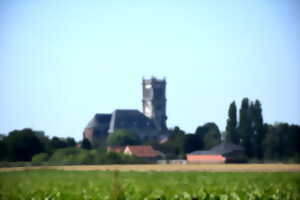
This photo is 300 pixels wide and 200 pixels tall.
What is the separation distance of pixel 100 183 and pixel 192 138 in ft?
294

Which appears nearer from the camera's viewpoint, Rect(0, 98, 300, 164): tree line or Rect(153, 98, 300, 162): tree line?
Rect(0, 98, 300, 164): tree line

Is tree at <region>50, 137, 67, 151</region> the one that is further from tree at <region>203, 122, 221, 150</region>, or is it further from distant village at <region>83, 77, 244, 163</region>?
tree at <region>203, 122, 221, 150</region>

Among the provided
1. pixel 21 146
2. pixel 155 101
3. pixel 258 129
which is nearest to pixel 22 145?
pixel 21 146

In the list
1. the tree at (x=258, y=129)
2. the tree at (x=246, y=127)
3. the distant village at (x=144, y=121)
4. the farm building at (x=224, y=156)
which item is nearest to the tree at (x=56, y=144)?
the farm building at (x=224, y=156)

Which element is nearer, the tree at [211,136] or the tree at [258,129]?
the tree at [258,129]

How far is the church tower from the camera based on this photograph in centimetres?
17338

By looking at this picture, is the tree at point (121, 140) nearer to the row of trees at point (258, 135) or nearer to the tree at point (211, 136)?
the tree at point (211, 136)

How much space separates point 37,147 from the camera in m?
76.4

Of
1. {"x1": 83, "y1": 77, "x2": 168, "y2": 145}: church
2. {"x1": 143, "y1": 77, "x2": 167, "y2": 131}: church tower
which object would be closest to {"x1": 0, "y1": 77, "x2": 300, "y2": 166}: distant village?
{"x1": 83, "y1": 77, "x2": 168, "y2": 145}: church

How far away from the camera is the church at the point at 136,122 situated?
161500 millimetres

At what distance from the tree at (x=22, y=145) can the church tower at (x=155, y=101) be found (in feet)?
315

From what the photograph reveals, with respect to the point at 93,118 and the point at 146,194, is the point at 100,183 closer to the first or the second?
the point at 146,194

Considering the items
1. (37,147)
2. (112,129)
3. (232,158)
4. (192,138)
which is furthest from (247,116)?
(112,129)

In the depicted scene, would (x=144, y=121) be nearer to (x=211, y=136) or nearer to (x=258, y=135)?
(x=211, y=136)
